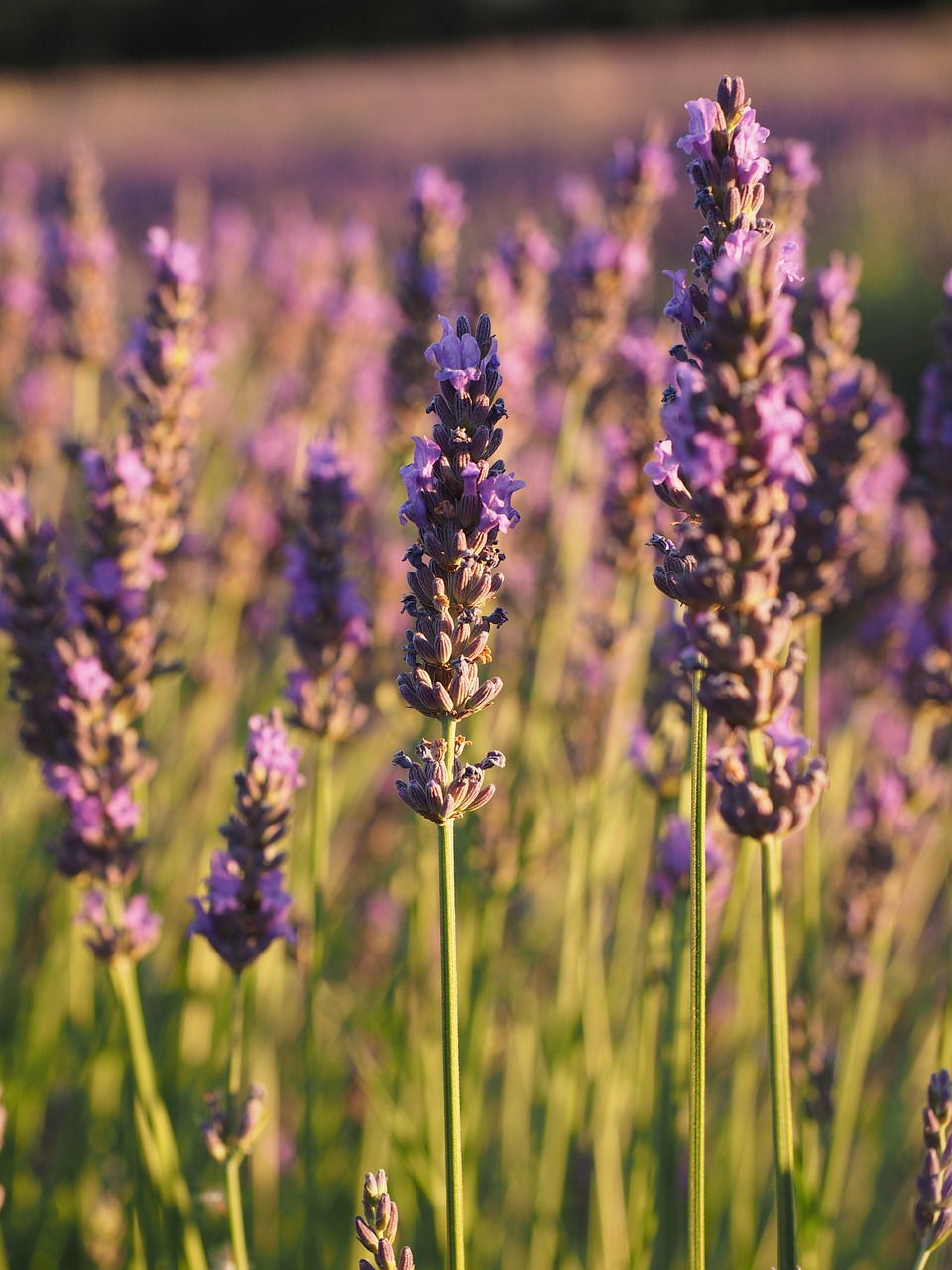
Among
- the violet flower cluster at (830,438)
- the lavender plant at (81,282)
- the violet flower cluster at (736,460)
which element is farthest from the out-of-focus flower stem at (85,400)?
the violet flower cluster at (736,460)

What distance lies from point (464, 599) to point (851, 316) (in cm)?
98

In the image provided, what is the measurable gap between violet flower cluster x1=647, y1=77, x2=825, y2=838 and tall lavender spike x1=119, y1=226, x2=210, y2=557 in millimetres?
855

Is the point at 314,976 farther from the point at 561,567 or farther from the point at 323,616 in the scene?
the point at 561,567

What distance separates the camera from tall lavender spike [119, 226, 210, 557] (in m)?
1.66

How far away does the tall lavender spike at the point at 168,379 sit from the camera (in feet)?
5.43

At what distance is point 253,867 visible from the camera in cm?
127

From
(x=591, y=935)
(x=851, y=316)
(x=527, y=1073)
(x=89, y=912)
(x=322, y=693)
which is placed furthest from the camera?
(x=527, y=1073)

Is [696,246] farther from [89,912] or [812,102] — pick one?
[812,102]

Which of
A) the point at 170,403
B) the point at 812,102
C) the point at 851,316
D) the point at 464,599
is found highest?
the point at 812,102

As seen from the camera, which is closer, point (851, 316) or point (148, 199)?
point (851, 316)

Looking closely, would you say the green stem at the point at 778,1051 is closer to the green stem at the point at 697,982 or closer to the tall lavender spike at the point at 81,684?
the green stem at the point at 697,982

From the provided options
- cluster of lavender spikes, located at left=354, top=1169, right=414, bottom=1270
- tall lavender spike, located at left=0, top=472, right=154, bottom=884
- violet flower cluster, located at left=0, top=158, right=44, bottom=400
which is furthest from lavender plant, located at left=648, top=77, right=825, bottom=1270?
violet flower cluster, located at left=0, top=158, right=44, bottom=400

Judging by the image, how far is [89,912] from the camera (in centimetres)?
144

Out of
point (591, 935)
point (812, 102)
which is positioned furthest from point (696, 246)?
point (812, 102)
